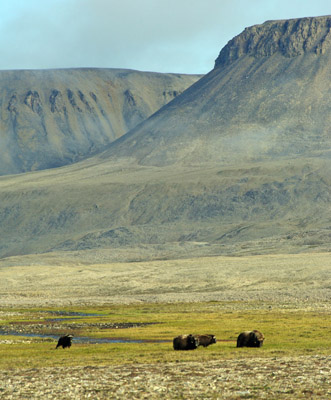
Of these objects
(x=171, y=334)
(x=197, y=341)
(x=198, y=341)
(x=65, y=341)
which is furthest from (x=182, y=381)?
(x=171, y=334)

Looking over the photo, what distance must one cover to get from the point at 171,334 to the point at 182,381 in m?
19.8

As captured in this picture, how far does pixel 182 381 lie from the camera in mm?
22562

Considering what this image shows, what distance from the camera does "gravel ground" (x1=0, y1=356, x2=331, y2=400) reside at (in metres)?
20.5

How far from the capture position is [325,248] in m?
140

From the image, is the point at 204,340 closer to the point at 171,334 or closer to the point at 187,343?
the point at 187,343

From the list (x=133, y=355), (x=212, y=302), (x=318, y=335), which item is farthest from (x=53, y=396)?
(x=212, y=302)

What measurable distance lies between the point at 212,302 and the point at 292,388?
55.5 meters

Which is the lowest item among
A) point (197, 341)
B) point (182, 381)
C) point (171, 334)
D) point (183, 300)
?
point (183, 300)

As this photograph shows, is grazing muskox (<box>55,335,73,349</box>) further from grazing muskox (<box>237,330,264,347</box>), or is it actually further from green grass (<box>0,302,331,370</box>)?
grazing muskox (<box>237,330,264,347</box>)

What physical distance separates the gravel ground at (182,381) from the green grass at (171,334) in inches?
94.6

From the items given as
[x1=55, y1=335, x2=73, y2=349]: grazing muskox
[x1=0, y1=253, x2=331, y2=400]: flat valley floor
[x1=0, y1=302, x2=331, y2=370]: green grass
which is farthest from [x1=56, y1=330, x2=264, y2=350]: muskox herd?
[x1=55, y1=335, x2=73, y2=349]: grazing muskox

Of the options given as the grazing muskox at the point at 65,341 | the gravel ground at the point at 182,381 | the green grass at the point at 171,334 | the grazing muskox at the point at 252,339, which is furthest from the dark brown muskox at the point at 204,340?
the grazing muskox at the point at 65,341

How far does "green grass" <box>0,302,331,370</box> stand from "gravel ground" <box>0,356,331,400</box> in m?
2.40

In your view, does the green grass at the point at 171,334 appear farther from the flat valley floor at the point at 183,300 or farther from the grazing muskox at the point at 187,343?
the flat valley floor at the point at 183,300
